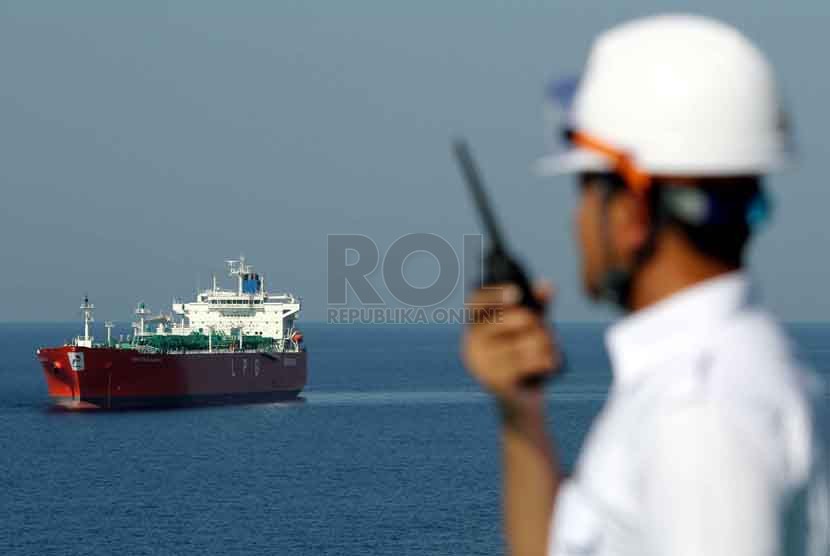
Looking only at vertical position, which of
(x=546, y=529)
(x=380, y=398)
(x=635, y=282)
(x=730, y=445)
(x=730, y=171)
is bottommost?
(x=380, y=398)

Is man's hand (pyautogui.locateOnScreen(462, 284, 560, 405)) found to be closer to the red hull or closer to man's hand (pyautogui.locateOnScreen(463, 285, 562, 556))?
man's hand (pyautogui.locateOnScreen(463, 285, 562, 556))

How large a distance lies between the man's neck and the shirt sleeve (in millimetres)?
216

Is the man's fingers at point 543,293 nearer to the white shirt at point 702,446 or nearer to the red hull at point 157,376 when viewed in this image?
the white shirt at point 702,446

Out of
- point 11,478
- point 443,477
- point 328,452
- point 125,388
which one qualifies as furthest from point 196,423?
point 443,477

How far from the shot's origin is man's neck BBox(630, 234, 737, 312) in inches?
51.6

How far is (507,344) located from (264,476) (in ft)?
128

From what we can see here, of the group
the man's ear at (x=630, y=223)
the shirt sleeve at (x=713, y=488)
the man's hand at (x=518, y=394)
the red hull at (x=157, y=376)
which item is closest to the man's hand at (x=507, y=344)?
the man's hand at (x=518, y=394)

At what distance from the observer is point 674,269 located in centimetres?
131

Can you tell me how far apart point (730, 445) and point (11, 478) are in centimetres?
4188

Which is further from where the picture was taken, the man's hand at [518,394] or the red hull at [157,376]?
the red hull at [157,376]

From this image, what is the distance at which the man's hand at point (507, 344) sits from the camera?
52.7 inches

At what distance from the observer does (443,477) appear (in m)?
39.0

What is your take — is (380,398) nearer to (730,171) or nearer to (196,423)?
(196,423)

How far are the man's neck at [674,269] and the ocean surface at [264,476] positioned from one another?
1768 cm
